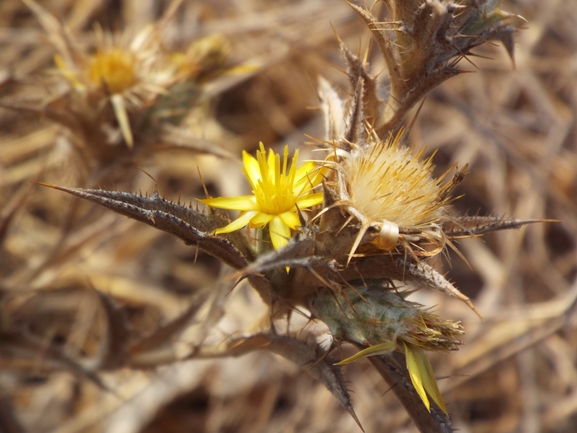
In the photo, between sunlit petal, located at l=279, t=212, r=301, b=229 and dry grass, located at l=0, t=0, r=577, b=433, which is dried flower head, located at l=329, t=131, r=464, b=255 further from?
dry grass, located at l=0, t=0, r=577, b=433

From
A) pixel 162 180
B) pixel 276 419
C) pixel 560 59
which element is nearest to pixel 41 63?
pixel 162 180

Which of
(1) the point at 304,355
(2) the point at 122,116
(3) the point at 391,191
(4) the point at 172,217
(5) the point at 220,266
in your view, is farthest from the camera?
(5) the point at 220,266

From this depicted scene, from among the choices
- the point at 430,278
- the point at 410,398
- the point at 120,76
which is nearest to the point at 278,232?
the point at 430,278

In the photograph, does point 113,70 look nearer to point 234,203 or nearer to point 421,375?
point 234,203

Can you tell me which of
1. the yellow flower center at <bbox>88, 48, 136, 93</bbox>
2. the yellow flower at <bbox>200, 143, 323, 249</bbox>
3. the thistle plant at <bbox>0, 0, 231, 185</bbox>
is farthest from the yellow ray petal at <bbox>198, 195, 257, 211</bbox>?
the yellow flower center at <bbox>88, 48, 136, 93</bbox>

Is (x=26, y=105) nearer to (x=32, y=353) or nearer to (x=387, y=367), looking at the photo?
(x=32, y=353)

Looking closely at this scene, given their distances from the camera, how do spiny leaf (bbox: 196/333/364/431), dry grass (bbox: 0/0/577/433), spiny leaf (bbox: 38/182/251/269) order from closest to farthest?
spiny leaf (bbox: 38/182/251/269), spiny leaf (bbox: 196/333/364/431), dry grass (bbox: 0/0/577/433)
